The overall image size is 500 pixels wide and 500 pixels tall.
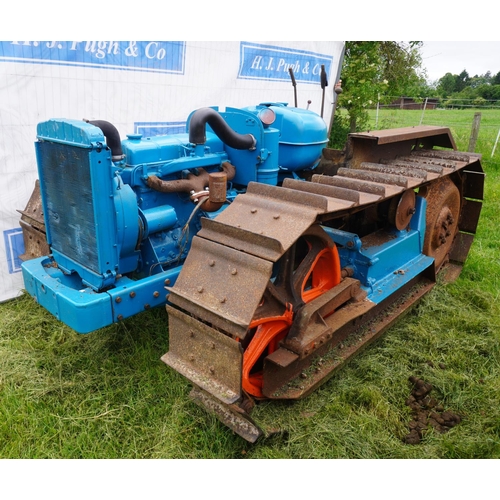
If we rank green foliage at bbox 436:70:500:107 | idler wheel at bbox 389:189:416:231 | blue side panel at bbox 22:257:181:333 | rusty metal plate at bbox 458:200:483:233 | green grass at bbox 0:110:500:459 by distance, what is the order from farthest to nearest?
green foliage at bbox 436:70:500:107, rusty metal plate at bbox 458:200:483:233, idler wheel at bbox 389:189:416:231, blue side panel at bbox 22:257:181:333, green grass at bbox 0:110:500:459

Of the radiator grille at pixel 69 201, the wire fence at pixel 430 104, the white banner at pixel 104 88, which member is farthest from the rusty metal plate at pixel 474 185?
the wire fence at pixel 430 104

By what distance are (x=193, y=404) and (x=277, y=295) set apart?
81 centimetres

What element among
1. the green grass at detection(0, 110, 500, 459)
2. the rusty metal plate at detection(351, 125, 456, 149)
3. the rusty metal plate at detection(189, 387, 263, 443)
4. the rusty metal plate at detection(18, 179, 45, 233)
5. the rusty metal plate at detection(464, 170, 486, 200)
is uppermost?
the rusty metal plate at detection(351, 125, 456, 149)

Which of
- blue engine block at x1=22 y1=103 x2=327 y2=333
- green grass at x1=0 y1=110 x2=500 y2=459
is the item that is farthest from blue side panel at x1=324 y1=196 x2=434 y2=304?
blue engine block at x1=22 y1=103 x2=327 y2=333

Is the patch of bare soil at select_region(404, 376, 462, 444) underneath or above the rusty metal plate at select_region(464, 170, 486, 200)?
underneath

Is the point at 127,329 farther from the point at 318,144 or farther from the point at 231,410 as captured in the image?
the point at 318,144

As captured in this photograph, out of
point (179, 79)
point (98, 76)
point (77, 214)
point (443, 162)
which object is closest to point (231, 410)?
point (77, 214)

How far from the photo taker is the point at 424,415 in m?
2.71

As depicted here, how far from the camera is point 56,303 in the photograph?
2.63 metres

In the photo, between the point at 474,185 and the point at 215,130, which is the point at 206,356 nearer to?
the point at 215,130

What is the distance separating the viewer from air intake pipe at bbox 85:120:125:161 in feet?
9.04

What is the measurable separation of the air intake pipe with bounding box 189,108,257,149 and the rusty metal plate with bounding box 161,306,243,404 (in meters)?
1.21

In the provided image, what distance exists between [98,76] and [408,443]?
12.7 ft

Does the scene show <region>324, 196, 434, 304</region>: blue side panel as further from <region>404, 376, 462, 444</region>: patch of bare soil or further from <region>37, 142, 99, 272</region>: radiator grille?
<region>37, 142, 99, 272</region>: radiator grille
